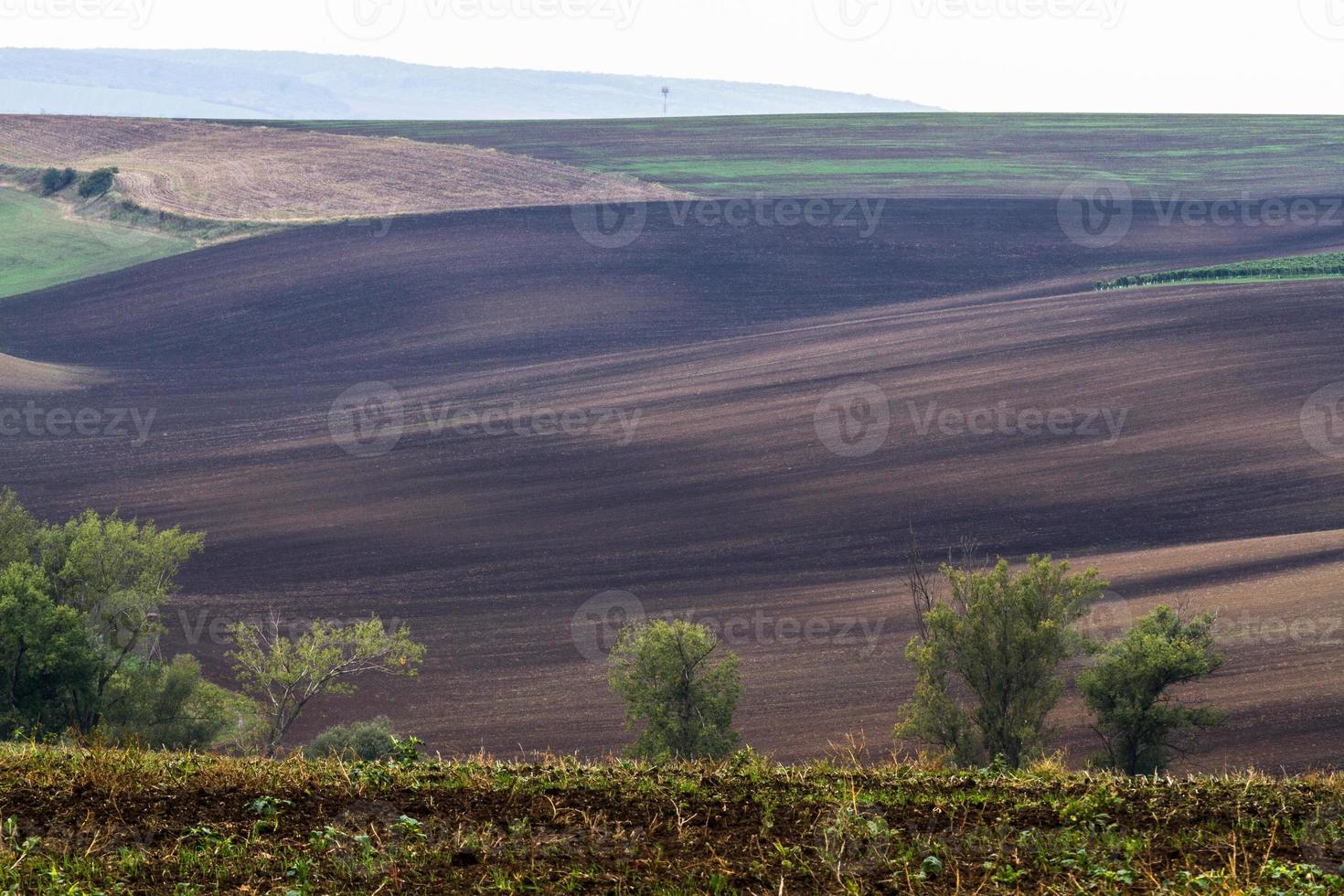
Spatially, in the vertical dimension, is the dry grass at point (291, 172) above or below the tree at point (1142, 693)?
above

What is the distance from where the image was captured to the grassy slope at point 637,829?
6.66 metres

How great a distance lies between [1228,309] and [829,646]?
34976mm

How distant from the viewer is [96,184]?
83.7 metres

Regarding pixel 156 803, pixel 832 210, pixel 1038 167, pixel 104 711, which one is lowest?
pixel 104 711

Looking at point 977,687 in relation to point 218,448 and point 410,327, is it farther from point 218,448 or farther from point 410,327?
point 410,327

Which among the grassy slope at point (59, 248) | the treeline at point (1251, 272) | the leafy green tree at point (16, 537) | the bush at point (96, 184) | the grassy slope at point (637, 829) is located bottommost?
the leafy green tree at point (16, 537)

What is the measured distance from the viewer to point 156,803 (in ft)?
25.2

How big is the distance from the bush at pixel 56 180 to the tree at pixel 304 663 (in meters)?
65.2

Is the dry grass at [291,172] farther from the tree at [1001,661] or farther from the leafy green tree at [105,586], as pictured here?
the tree at [1001,661]

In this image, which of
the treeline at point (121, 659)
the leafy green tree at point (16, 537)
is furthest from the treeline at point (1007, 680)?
the leafy green tree at point (16, 537)

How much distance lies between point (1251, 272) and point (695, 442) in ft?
120

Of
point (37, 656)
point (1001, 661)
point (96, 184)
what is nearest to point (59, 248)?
point (96, 184)

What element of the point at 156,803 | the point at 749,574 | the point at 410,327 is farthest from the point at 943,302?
the point at 156,803

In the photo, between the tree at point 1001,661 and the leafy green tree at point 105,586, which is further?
the leafy green tree at point 105,586
